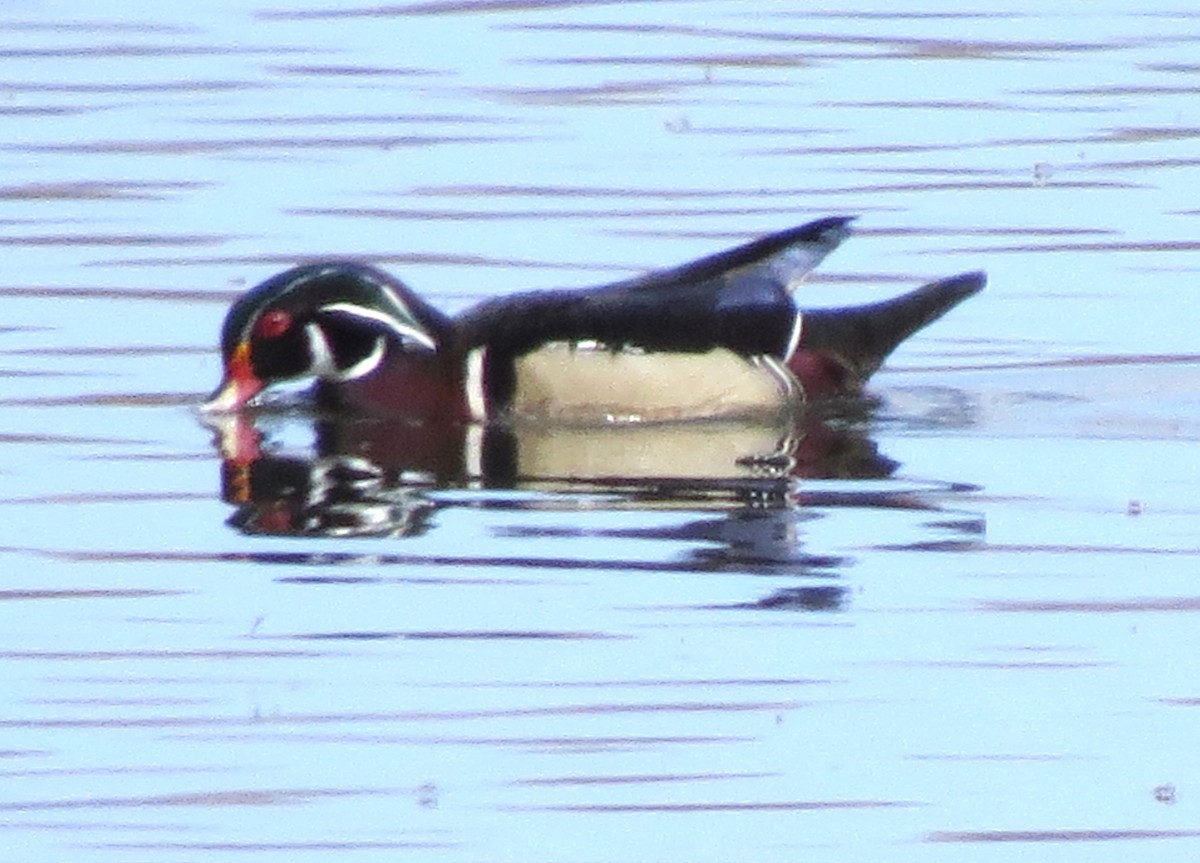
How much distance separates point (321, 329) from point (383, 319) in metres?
Answer: 0.19

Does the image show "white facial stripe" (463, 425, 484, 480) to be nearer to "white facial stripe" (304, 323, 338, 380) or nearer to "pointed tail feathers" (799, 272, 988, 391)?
"white facial stripe" (304, 323, 338, 380)

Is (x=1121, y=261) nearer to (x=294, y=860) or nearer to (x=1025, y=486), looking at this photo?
(x=1025, y=486)

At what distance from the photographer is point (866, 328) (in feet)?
40.8

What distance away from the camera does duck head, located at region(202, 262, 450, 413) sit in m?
12.2

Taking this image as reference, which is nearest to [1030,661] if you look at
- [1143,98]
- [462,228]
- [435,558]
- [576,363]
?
→ [435,558]

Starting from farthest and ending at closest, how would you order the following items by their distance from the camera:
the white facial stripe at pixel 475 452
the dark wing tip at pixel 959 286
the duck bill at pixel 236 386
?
the dark wing tip at pixel 959 286, the duck bill at pixel 236 386, the white facial stripe at pixel 475 452

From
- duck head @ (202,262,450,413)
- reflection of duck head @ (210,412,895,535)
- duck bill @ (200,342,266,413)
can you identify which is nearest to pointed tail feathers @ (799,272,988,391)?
reflection of duck head @ (210,412,895,535)

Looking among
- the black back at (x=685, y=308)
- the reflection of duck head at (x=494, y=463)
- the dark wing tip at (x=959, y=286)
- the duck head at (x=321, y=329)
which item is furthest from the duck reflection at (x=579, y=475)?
the dark wing tip at (x=959, y=286)

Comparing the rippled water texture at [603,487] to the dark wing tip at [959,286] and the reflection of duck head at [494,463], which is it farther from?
the dark wing tip at [959,286]

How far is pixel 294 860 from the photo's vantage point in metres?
7.42

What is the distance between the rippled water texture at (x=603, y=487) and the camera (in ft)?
25.8

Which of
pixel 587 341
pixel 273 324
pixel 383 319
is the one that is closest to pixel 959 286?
pixel 587 341

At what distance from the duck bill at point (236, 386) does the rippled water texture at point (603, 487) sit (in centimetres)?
12

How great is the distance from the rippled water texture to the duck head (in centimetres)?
21
